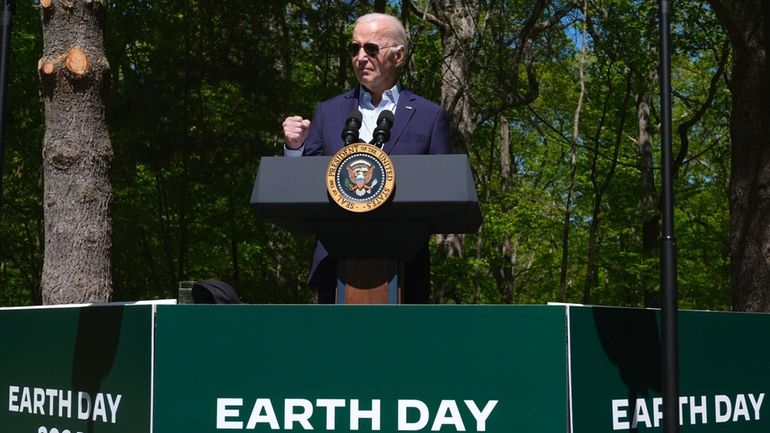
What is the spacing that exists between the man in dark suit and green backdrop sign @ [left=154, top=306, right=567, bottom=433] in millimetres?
751

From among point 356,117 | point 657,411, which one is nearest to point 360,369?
point 356,117

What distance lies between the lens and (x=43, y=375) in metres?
3.74

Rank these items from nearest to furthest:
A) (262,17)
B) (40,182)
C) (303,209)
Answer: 1. (303,209)
2. (262,17)
3. (40,182)

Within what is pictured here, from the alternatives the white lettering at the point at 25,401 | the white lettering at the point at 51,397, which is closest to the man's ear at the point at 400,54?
the white lettering at the point at 51,397

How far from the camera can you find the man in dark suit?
3.93m

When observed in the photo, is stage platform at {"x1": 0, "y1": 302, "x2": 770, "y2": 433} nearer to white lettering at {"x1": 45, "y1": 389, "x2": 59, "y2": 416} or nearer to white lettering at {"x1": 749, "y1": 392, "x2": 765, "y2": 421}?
white lettering at {"x1": 45, "y1": 389, "x2": 59, "y2": 416}

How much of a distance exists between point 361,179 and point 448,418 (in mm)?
881

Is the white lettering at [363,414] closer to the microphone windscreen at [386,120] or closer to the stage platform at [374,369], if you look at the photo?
the stage platform at [374,369]

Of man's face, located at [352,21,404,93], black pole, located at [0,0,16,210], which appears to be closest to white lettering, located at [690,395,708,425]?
man's face, located at [352,21,404,93]

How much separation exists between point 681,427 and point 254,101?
1180cm

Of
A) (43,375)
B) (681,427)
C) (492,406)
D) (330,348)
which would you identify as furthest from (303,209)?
(681,427)

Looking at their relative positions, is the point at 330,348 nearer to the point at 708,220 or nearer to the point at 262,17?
the point at 262,17

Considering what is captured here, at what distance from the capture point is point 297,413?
10.4 feet

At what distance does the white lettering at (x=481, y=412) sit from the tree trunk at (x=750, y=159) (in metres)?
6.81
